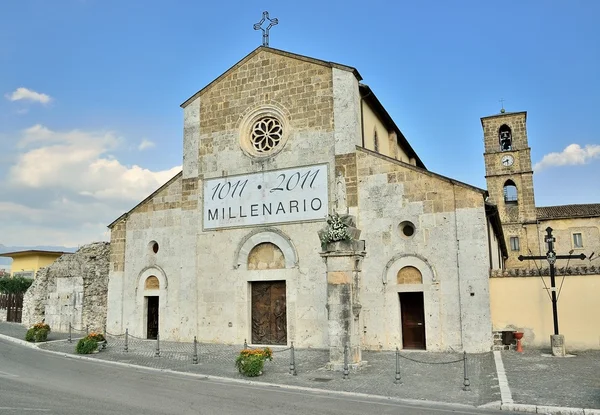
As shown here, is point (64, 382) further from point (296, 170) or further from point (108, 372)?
point (296, 170)

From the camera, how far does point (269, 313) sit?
20094 mm

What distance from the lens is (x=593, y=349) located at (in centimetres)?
1627

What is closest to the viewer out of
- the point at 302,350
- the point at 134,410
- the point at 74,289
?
the point at 134,410

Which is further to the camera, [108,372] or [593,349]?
[593,349]

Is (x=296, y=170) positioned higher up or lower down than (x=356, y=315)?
higher up

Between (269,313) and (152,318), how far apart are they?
586cm

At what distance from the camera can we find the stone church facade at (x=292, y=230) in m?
17.4

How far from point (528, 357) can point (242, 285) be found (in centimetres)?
1068

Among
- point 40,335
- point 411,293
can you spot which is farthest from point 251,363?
point 40,335

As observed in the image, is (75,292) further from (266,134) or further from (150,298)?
(266,134)

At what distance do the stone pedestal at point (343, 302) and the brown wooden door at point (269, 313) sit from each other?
5605 millimetres

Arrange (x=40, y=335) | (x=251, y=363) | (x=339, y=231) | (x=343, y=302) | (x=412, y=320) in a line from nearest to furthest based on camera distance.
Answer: (x=251, y=363), (x=343, y=302), (x=339, y=231), (x=412, y=320), (x=40, y=335)

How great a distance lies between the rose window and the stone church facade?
5 cm

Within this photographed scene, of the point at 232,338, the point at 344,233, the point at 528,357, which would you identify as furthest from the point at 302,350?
the point at 528,357
